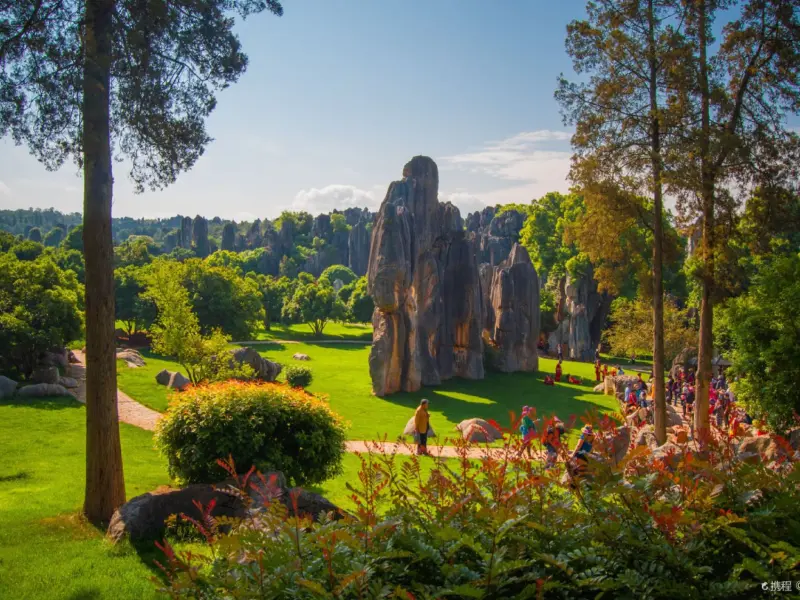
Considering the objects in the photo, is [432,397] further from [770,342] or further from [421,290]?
[770,342]

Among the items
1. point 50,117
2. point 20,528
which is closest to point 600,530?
point 20,528

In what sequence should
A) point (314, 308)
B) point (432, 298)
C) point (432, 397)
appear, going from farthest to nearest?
point (314, 308) → point (432, 298) → point (432, 397)

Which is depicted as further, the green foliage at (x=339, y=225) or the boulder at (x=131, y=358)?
the green foliage at (x=339, y=225)

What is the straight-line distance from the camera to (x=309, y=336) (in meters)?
61.2

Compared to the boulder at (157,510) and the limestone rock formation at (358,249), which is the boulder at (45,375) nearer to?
the boulder at (157,510)

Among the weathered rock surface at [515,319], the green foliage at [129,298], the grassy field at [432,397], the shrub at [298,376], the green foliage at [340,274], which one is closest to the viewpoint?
the grassy field at [432,397]

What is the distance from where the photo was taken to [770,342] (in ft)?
42.8

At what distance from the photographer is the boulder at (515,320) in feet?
132

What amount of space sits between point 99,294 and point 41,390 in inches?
620

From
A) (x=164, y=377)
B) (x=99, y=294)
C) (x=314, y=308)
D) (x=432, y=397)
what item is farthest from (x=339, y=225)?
(x=99, y=294)

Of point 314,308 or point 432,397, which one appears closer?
point 432,397

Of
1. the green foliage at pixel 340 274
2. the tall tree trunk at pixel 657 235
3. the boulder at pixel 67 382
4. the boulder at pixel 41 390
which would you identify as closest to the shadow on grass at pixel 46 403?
the boulder at pixel 41 390

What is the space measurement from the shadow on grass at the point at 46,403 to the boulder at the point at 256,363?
836 centimetres

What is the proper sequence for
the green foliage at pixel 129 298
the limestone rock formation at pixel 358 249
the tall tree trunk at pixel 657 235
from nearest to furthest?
the tall tree trunk at pixel 657 235 < the green foliage at pixel 129 298 < the limestone rock formation at pixel 358 249
